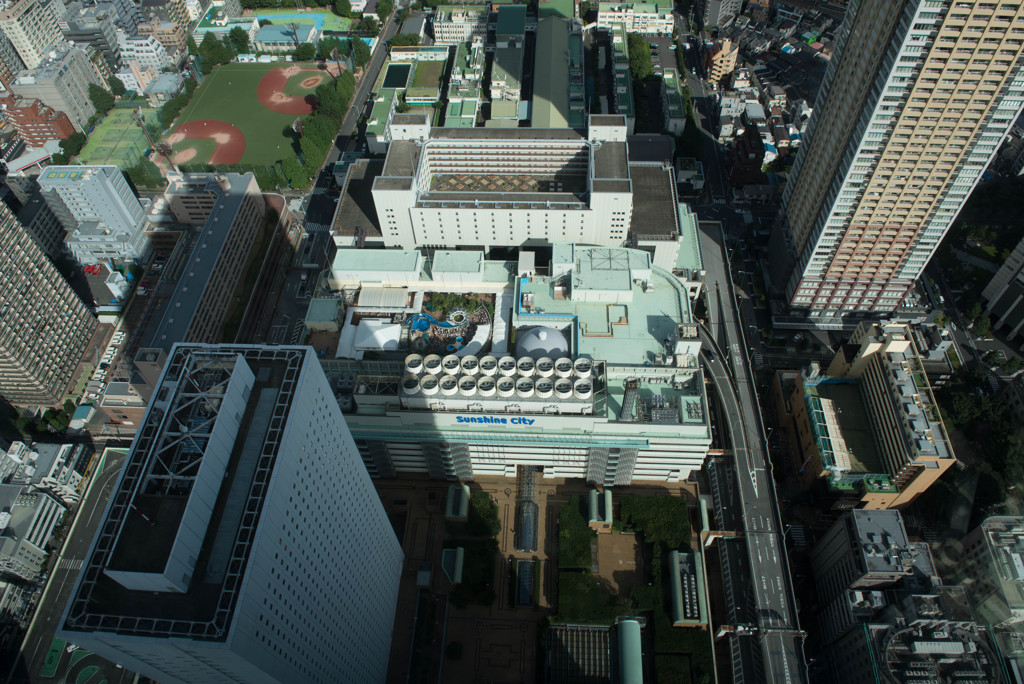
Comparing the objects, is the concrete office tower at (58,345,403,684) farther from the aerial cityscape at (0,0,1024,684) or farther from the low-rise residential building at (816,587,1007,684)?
the low-rise residential building at (816,587,1007,684)

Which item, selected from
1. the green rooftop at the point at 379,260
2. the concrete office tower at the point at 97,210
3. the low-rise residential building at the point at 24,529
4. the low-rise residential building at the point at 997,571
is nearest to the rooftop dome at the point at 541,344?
the green rooftop at the point at 379,260

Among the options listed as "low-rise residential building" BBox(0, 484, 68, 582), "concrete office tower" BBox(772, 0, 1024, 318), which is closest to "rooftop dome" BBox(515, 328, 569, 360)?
"concrete office tower" BBox(772, 0, 1024, 318)

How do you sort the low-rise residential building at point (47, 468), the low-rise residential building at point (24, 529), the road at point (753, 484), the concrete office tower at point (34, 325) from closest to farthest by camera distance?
1. the road at point (753, 484)
2. the low-rise residential building at point (24, 529)
3. the low-rise residential building at point (47, 468)
4. the concrete office tower at point (34, 325)

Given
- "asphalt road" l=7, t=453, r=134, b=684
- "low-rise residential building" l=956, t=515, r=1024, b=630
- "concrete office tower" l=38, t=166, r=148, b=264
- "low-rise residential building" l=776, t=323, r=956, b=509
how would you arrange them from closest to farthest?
"low-rise residential building" l=956, t=515, r=1024, b=630, "low-rise residential building" l=776, t=323, r=956, b=509, "asphalt road" l=7, t=453, r=134, b=684, "concrete office tower" l=38, t=166, r=148, b=264

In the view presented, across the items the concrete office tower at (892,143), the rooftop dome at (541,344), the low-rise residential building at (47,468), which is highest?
the concrete office tower at (892,143)

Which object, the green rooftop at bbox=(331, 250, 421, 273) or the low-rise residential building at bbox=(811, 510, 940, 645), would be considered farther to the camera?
the green rooftop at bbox=(331, 250, 421, 273)

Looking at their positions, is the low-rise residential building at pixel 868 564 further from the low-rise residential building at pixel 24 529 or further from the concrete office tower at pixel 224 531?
the low-rise residential building at pixel 24 529

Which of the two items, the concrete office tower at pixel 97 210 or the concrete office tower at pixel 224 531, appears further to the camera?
the concrete office tower at pixel 97 210
